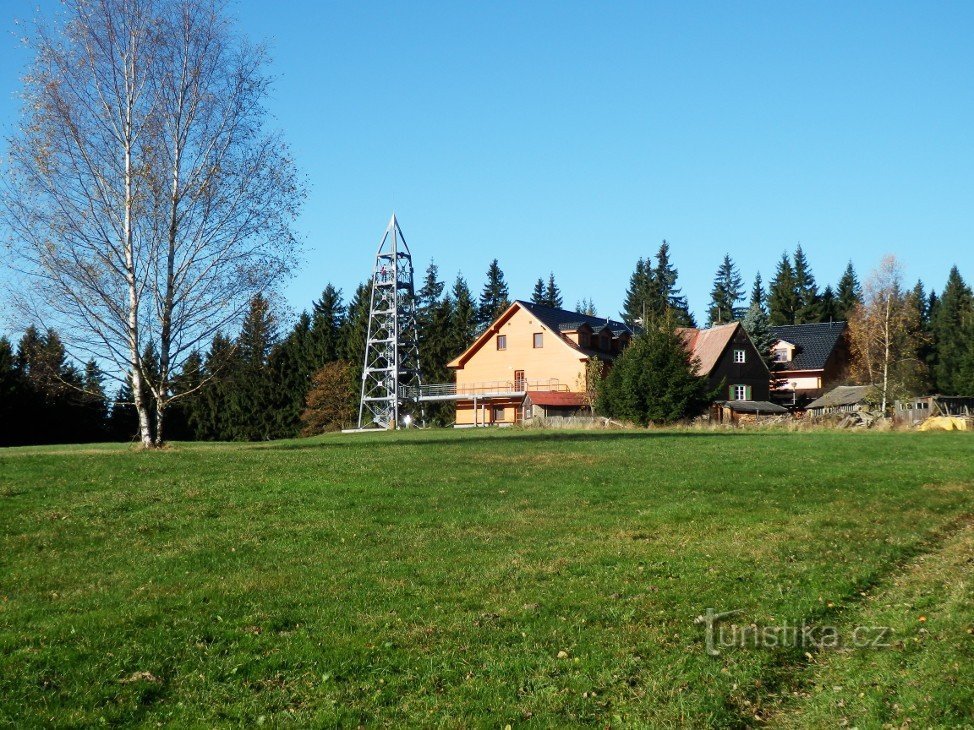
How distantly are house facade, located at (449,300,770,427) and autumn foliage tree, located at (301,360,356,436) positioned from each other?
438 inches

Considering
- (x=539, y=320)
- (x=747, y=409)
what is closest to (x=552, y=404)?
(x=539, y=320)

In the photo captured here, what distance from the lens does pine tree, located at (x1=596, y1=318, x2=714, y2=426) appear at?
44.0 meters

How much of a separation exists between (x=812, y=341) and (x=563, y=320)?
27.1 m

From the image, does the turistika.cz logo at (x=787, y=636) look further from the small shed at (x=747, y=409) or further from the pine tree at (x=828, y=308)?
the pine tree at (x=828, y=308)

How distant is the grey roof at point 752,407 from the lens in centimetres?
6650

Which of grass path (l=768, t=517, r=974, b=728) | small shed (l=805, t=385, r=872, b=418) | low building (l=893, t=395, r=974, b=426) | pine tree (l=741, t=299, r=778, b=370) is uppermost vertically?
pine tree (l=741, t=299, r=778, b=370)

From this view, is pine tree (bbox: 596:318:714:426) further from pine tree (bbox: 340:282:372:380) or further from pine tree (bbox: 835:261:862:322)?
pine tree (bbox: 835:261:862:322)

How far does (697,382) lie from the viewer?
145ft

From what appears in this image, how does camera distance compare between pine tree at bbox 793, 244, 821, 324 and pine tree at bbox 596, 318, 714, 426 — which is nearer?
pine tree at bbox 596, 318, 714, 426

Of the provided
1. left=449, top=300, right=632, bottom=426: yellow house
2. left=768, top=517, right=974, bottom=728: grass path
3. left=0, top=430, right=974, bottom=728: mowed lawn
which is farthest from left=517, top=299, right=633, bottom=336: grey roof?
left=768, top=517, right=974, bottom=728: grass path

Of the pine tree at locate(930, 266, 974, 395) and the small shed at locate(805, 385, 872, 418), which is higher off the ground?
the pine tree at locate(930, 266, 974, 395)

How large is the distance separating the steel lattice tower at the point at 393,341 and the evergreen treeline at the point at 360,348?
7446mm

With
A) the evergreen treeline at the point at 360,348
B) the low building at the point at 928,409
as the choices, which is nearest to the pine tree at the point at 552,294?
the evergreen treeline at the point at 360,348

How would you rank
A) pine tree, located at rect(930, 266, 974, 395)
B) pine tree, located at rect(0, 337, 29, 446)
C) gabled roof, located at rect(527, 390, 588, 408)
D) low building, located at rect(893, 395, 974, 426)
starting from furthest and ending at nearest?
pine tree, located at rect(930, 266, 974, 395), gabled roof, located at rect(527, 390, 588, 408), pine tree, located at rect(0, 337, 29, 446), low building, located at rect(893, 395, 974, 426)
